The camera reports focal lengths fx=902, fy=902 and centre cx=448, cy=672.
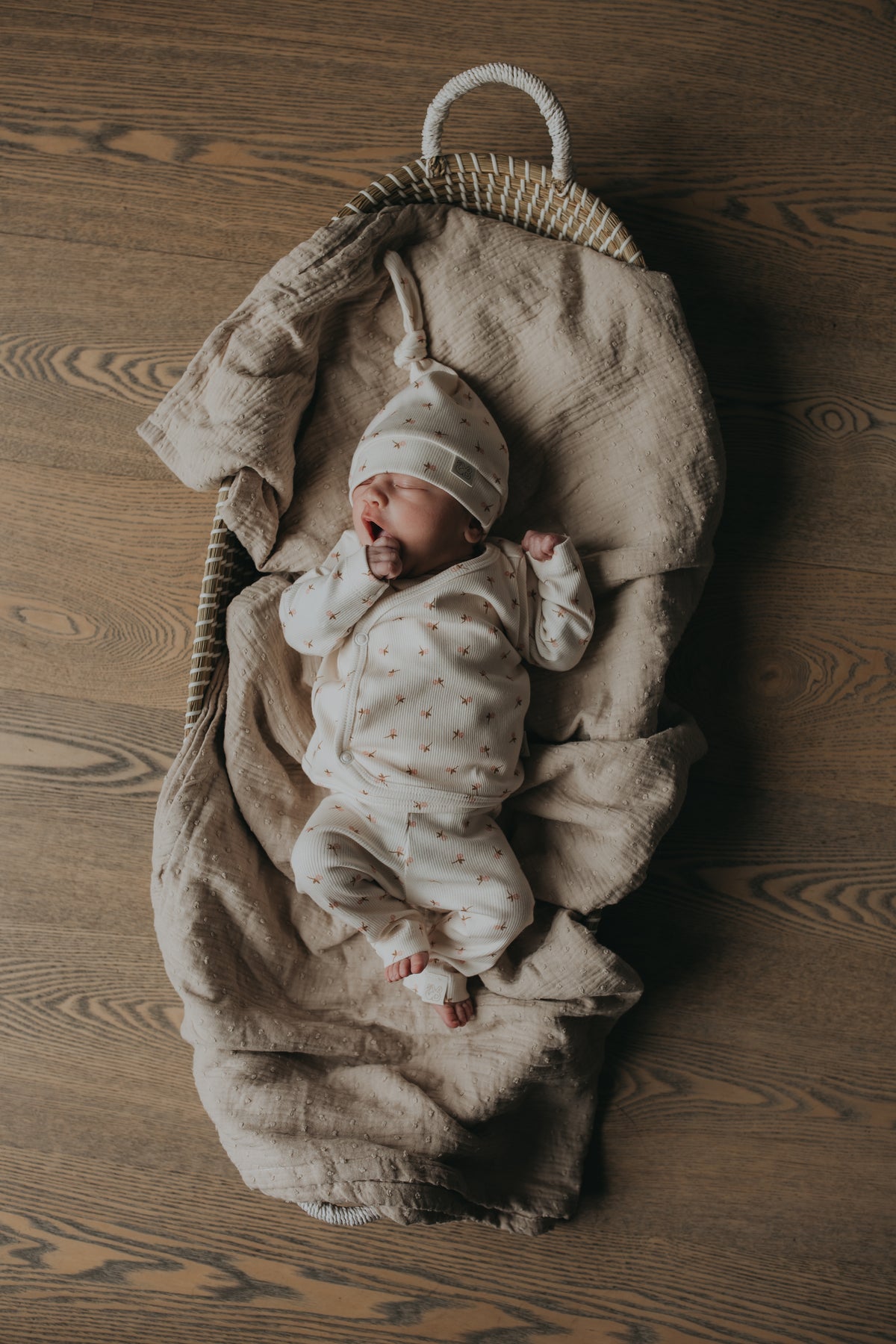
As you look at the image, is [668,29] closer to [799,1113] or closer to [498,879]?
[498,879]

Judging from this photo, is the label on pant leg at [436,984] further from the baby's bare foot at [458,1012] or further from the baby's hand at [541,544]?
the baby's hand at [541,544]

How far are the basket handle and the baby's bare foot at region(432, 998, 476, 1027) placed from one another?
102cm

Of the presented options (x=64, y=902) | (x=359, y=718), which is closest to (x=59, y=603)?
(x=64, y=902)

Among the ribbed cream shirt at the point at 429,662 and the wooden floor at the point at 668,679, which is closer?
the ribbed cream shirt at the point at 429,662

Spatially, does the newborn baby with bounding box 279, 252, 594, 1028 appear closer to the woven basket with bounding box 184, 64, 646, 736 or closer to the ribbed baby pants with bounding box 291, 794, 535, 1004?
the ribbed baby pants with bounding box 291, 794, 535, 1004

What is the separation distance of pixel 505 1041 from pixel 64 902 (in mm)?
645

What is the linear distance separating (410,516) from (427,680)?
191 millimetres

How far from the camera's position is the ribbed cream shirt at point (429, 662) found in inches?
41.3

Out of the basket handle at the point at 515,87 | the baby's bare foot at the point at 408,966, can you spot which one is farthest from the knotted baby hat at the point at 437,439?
the baby's bare foot at the point at 408,966

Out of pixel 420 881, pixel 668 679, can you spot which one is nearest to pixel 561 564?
pixel 668 679

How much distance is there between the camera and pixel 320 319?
114cm

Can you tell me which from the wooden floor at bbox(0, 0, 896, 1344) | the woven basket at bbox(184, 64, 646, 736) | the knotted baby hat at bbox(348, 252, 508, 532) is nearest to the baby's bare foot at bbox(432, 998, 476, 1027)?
the wooden floor at bbox(0, 0, 896, 1344)

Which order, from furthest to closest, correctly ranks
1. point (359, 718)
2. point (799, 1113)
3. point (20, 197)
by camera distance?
point (20, 197)
point (799, 1113)
point (359, 718)

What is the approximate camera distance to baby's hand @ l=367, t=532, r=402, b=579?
1.03 metres
